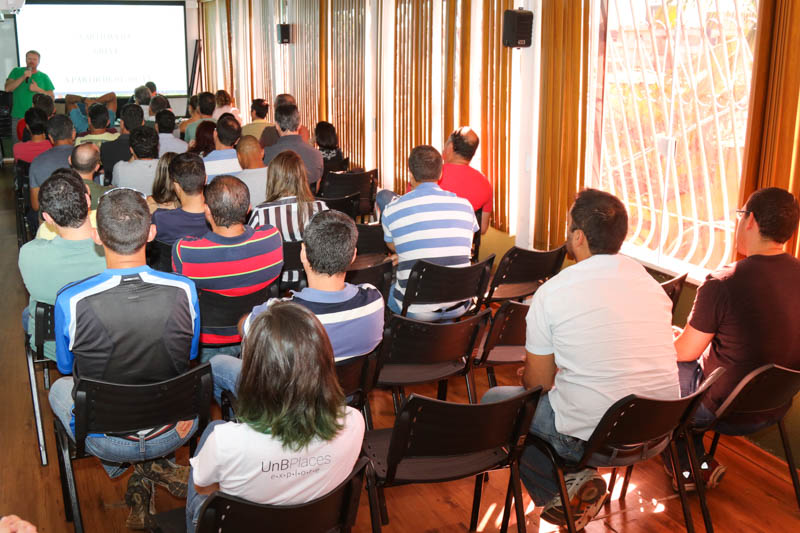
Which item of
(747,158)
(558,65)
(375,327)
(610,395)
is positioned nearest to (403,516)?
(375,327)

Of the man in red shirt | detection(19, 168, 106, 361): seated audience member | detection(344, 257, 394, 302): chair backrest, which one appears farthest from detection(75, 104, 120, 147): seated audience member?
detection(344, 257, 394, 302): chair backrest

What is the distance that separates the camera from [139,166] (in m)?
5.39

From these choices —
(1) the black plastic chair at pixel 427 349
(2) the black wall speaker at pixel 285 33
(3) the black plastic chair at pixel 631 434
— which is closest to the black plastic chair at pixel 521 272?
(1) the black plastic chair at pixel 427 349

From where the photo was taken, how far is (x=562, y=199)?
17.5ft

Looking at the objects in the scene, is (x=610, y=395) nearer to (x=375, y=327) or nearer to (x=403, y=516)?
(x=375, y=327)

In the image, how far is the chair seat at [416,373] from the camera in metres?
3.15

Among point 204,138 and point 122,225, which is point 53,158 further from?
point 122,225

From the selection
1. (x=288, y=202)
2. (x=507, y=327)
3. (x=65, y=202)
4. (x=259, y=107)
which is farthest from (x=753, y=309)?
(x=259, y=107)

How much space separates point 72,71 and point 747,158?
1404 centimetres

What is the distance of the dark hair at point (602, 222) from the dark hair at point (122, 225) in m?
1.57

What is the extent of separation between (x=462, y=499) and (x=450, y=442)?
3.35 ft

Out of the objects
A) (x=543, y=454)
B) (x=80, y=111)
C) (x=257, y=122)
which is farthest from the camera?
(x=80, y=111)

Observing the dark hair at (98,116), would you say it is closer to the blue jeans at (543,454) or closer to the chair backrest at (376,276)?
the chair backrest at (376,276)

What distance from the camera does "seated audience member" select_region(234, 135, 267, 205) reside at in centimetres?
515
